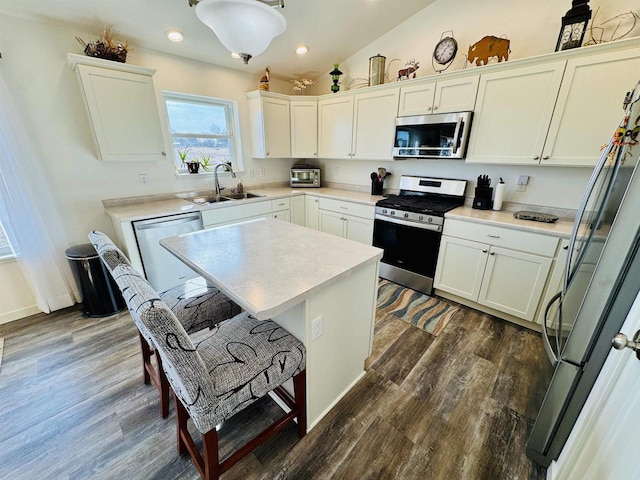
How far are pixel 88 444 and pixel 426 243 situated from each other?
2886mm

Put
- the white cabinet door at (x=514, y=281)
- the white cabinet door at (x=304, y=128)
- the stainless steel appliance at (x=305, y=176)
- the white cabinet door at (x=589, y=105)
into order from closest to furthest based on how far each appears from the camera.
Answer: the white cabinet door at (x=589, y=105) < the white cabinet door at (x=514, y=281) < the white cabinet door at (x=304, y=128) < the stainless steel appliance at (x=305, y=176)

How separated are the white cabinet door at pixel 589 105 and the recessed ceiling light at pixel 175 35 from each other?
3.33 metres

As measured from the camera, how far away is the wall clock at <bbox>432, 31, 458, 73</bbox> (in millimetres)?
2553

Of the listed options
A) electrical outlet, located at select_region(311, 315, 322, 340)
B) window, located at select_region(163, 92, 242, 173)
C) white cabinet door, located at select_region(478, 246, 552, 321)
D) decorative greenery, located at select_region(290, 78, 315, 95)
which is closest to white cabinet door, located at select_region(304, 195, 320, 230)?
window, located at select_region(163, 92, 242, 173)

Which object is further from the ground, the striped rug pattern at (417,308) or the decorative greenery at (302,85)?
the decorative greenery at (302,85)

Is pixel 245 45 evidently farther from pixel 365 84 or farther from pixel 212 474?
pixel 365 84

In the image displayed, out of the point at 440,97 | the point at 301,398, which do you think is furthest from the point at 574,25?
the point at 301,398

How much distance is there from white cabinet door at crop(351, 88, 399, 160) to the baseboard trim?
3765 mm

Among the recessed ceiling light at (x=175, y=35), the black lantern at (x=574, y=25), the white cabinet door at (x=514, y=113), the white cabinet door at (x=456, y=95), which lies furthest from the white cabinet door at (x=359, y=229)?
the recessed ceiling light at (x=175, y=35)

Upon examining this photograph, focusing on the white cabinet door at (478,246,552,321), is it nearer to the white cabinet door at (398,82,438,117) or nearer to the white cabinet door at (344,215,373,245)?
the white cabinet door at (344,215,373,245)

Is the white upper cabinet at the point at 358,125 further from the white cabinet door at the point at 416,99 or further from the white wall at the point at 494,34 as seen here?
the white wall at the point at 494,34

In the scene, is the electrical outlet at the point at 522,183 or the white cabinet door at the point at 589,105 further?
the electrical outlet at the point at 522,183

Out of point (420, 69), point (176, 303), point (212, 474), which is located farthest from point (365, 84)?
point (212, 474)

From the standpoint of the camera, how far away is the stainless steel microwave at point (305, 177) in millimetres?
4016
